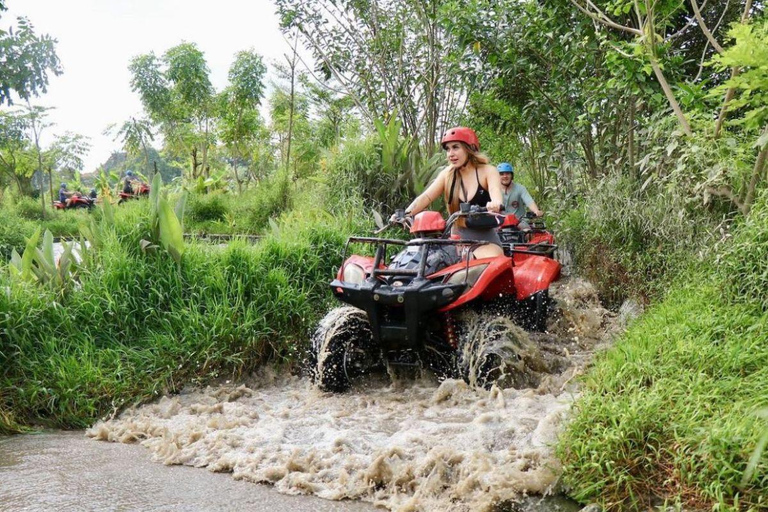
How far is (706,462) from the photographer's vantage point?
2.55 meters

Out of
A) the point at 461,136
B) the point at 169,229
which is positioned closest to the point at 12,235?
the point at 169,229

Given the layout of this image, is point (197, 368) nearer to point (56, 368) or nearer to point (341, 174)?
point (56, 368)

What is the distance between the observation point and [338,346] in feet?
14.9

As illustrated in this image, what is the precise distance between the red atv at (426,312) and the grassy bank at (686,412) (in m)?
0.81

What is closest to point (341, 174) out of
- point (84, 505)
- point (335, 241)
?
point (335, 241)

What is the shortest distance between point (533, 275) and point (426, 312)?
136 cm

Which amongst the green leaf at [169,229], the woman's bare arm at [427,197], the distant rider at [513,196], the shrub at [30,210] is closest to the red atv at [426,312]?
the woman's bare arm at [427,197]

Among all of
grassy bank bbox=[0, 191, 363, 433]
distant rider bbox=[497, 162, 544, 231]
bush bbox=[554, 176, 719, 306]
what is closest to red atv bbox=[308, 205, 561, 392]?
grassy bank bbox=[0, 191, 363, 433]

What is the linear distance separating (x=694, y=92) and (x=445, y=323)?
2.61 m

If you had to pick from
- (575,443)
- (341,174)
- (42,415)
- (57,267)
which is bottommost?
(42,415)

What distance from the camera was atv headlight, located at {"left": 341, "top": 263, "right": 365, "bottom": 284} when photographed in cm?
442

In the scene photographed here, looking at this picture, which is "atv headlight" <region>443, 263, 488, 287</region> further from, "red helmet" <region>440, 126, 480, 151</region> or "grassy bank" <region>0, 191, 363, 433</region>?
"grassy bank" <region>0, 191, 363, 433</region>

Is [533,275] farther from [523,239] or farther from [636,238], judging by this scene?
[523,239]

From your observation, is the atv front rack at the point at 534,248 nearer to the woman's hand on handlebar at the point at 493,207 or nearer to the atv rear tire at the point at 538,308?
the atv rear tire at the point at 538,308
